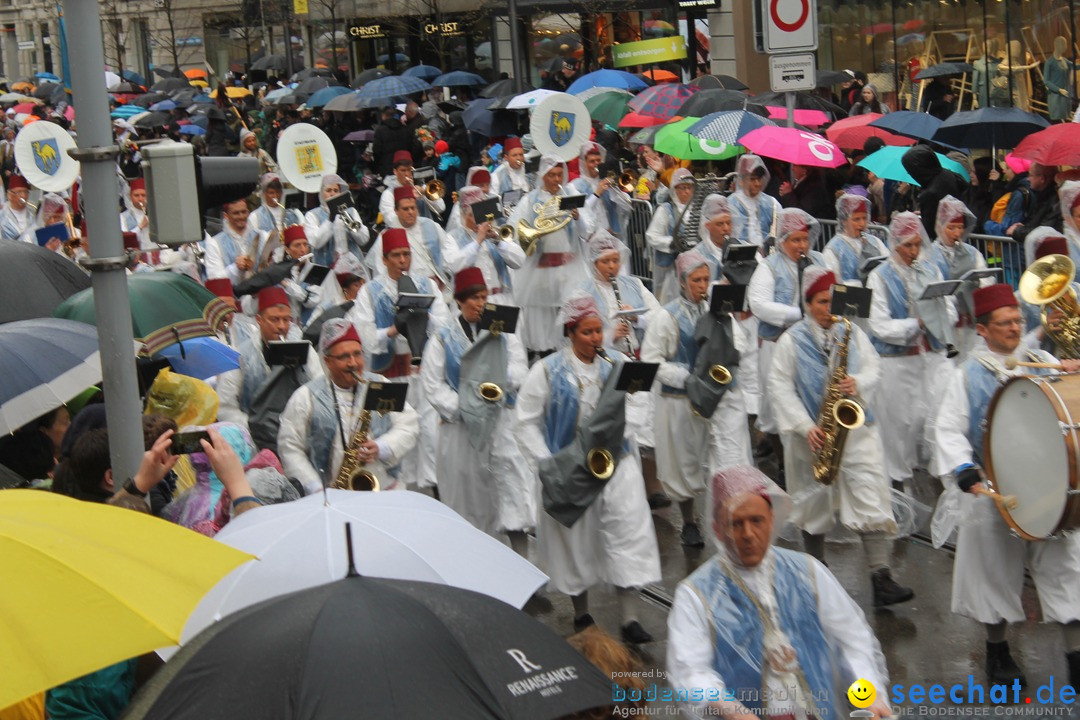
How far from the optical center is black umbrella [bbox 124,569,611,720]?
3.49 metres

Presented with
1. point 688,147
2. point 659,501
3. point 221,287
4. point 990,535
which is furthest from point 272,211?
point 990,535

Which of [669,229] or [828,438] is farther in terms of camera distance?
[669,229]

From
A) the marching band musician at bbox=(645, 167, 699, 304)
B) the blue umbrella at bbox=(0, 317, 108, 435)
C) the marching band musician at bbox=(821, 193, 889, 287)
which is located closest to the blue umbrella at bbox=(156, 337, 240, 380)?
the blue umbrella at bbox=(0, 317, 108, 435)

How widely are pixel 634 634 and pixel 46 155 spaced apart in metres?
11.4

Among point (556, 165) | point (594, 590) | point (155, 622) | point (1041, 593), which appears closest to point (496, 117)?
point (556, 165)

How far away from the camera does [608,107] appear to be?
66.7ft

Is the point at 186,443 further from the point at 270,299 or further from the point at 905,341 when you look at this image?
the point at 905,341

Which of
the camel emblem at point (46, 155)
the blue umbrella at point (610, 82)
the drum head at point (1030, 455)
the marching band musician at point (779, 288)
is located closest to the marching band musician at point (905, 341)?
the marching band musician at point (779, 288)

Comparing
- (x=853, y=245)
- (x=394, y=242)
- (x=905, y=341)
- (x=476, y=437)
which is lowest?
(x=476, y=437)

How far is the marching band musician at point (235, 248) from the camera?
43.4 feet

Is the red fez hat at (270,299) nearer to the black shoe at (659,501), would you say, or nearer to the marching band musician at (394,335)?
the marching band musician at (394,335)

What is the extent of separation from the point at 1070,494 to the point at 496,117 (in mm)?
16072

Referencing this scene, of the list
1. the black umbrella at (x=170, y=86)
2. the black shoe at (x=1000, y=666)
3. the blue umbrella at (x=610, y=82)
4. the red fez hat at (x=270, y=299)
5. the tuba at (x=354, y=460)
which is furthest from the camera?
the black umbrella at (x=170, y=86)

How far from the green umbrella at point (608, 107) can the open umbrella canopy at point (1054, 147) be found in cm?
844
